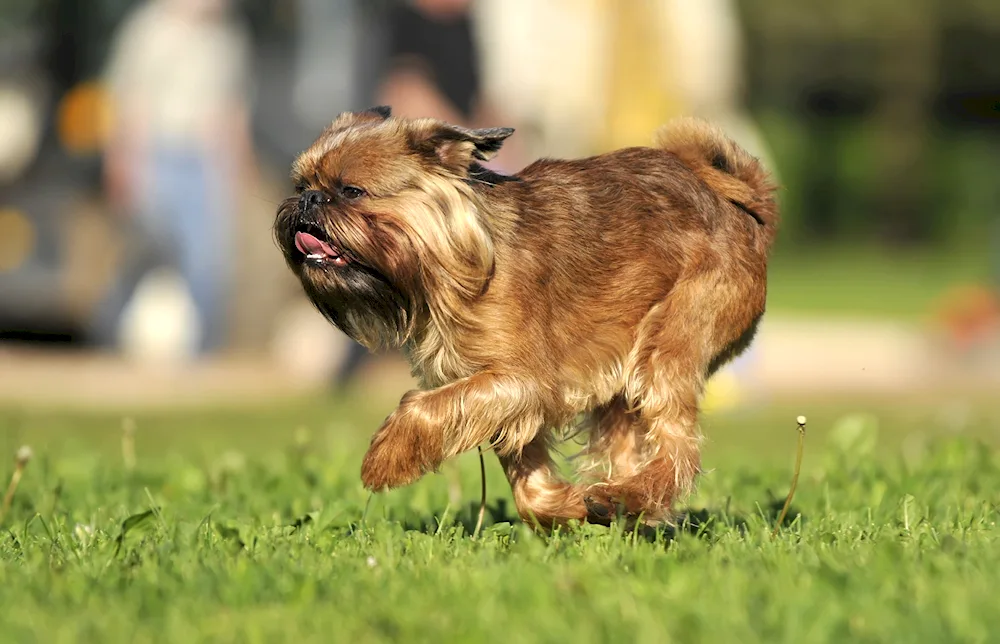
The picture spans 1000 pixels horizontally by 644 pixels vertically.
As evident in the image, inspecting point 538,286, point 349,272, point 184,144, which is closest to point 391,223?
point 349,272

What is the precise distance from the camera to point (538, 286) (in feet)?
18.1

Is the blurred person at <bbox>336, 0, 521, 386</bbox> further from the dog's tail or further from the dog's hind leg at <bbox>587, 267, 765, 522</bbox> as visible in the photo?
the dog's hind leg at <bbox>587, 267, 765, 522</bbox>

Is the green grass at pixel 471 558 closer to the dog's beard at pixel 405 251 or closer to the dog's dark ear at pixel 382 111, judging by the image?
the dog's beard at pixel 405 251

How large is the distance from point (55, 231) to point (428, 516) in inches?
364

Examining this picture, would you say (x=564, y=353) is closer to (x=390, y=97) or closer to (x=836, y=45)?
(x=390, y=97)

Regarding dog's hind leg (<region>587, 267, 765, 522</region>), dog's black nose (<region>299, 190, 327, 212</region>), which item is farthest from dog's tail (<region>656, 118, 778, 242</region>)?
dog's black nose (<region>299, 190, 327, 212</region>)

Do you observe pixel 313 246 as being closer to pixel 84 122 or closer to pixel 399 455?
pixel 399 455

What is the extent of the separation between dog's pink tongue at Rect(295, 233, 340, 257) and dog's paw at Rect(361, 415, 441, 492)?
0.60 meters

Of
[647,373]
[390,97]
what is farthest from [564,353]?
[390,97]

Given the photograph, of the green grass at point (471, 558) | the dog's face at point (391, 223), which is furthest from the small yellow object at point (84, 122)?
the dog's face at point (391, 223)

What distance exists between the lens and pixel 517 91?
53.2 feet

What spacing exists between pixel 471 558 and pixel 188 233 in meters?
9.67

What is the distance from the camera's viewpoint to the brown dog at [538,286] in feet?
17.3

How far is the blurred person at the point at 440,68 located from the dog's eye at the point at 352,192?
6.75m
